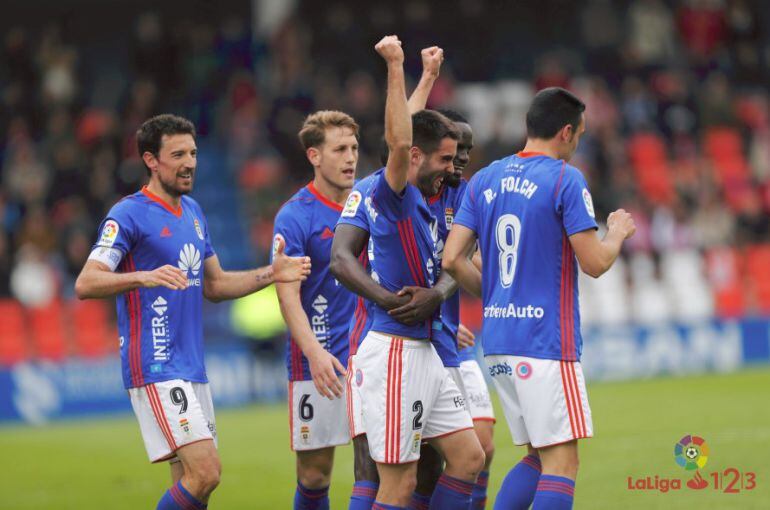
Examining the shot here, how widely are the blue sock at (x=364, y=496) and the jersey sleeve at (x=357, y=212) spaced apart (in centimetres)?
141

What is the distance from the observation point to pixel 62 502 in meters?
11.5

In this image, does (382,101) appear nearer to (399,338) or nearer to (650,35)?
(650,35)

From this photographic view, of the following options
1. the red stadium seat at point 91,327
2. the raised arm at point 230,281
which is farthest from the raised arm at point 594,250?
the red stadium seat at point 91,327

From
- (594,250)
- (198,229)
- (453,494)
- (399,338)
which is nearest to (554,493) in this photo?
(453,494)

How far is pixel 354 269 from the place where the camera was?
7.25 metres

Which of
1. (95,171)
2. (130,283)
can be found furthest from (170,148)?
(95,171)

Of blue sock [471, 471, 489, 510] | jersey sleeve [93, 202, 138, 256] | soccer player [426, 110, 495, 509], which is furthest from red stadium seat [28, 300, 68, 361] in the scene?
blue sock [471, 471, 489, 510]

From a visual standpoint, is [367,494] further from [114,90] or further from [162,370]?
[114,90]

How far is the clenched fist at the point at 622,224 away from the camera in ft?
23.2

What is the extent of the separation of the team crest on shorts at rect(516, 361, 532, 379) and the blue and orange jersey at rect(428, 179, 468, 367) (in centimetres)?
62

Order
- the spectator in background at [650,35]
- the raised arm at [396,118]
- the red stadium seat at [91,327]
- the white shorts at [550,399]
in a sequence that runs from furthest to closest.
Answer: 1. the spectator in background at [650,35]
2. the red stadium seat at [91,327]
3. the white shorts at [550,399]
4. the raised arm at [396,118]

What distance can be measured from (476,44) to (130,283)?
1821cm

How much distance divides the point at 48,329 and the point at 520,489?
13.2 metres

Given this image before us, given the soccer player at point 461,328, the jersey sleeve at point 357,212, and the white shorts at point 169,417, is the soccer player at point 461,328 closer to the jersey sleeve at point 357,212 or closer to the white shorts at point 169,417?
the jersey sleeve at point 357,212
